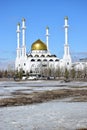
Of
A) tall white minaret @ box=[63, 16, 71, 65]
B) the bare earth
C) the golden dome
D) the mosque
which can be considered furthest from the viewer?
the golden dome

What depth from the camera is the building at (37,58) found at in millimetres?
156600

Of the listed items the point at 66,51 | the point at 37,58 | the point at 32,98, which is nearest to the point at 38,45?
the point at 37,58

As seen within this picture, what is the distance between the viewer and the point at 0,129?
15.3 m

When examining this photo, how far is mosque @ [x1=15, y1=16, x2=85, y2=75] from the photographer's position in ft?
513

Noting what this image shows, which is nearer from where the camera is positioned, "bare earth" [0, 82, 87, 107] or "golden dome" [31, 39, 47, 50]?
"bare earth" [0, 82, 87, 107]

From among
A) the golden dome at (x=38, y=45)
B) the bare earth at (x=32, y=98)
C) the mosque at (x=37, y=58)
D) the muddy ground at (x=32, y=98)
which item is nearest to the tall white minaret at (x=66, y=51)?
the mosque at (x=37, y=58)

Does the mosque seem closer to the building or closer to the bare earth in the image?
the building

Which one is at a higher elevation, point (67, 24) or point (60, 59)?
point (67, 24)

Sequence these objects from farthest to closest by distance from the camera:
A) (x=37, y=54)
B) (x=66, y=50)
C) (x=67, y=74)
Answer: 1. (x=37, y=54)
2. (x=66, y=50)
3. (x=67, y=74)

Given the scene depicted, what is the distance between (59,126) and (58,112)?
503 cm

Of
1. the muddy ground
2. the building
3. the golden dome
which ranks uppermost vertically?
the golden dome

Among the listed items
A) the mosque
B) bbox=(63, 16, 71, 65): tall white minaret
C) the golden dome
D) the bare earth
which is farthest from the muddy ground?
the golden dome

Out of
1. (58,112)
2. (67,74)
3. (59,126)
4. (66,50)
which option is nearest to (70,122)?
(59,126)

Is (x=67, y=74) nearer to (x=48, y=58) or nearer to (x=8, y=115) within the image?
(x=48, y=58)
